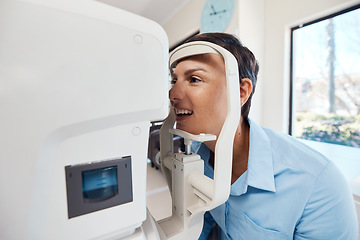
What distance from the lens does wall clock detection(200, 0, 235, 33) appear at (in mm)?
1632

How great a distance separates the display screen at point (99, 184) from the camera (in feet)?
0.90

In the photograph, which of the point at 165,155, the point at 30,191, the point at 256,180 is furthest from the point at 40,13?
the point at 256,180

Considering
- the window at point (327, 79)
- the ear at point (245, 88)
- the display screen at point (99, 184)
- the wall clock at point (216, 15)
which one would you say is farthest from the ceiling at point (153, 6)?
the display screen at point (99, 184)

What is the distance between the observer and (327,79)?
1.37m

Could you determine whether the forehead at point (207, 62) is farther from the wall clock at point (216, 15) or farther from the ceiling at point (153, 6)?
the ceiling at point (153, 6)

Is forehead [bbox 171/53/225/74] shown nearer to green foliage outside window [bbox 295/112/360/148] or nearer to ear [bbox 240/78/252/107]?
ear [bbox 240/78/252/107]

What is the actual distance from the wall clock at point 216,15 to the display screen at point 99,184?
1.80 metres

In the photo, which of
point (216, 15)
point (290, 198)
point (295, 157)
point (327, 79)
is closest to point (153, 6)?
point (216, 15)

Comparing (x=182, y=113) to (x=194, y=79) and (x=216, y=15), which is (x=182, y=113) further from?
(x=216, y=15)

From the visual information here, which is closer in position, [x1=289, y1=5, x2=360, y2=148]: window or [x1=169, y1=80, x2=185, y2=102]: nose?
[x1=169, y1=80, x2=185, y2=102]: nose

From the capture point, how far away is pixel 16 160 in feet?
0.74

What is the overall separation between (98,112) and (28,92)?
3.4 inches

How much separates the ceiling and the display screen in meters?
2.82

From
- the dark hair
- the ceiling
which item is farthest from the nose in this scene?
the ceiling
